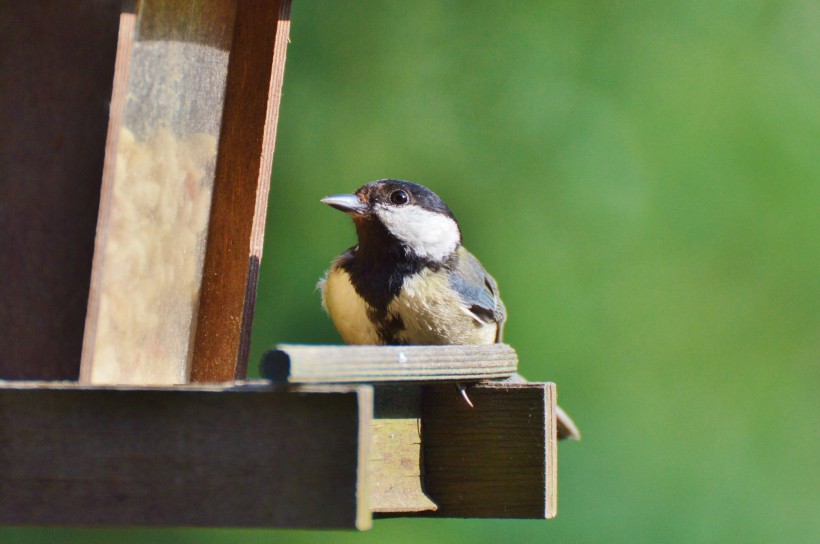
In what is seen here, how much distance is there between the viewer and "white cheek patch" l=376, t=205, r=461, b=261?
280 cm

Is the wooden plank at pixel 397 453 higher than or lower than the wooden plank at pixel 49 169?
lower

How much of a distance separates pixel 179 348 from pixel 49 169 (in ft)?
1.66

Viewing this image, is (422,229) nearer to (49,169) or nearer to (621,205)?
(49,169)

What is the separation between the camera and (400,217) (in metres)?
2.81

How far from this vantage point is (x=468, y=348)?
210 centimetres

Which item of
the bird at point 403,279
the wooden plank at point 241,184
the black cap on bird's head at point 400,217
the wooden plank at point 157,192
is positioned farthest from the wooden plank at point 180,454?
the black cap on bird's head at point 400,217

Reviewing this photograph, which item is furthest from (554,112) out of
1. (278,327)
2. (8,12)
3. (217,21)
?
(8,12)

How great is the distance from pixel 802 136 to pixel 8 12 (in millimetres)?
3565

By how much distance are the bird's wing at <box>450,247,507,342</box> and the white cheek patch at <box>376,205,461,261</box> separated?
65 mm

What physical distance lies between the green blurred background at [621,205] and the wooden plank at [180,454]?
2424 mm

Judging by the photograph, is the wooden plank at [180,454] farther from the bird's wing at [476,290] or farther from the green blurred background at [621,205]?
the green blurred background at [621,205]

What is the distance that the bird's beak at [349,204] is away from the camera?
8.81 ft

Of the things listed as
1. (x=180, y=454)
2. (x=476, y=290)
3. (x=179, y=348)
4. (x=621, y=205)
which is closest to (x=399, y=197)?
(x=476, y=290)

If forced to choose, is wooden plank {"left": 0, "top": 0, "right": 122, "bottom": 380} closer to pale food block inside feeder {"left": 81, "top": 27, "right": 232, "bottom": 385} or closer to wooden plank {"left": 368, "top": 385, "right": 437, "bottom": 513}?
pale food block inside feeder {"left": 81, "top": 27, "right": 232, "bottom": 385}
